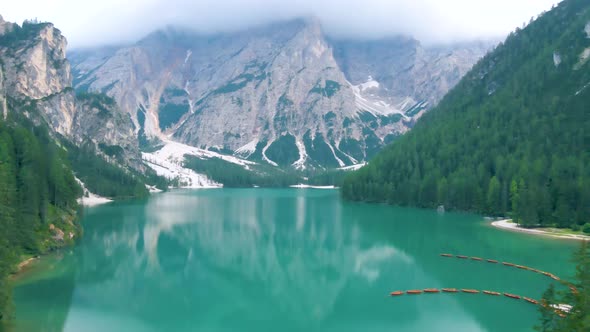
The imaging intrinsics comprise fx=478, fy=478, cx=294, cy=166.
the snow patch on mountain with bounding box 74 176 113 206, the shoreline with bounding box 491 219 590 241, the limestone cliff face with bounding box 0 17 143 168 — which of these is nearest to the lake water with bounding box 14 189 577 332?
the shoreline with bounding box 491 219 590 241

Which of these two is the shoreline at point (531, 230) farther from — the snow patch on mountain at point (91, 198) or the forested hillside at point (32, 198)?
the snow patch on mountain at point (91, 198)

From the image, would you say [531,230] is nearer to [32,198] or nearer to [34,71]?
[32,198]

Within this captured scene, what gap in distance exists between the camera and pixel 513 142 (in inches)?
4592

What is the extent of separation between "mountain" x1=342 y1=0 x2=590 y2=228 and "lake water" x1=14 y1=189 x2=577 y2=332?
23177mm

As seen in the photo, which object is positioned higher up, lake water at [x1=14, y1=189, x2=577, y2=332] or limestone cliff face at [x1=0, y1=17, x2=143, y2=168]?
limestone cliff face at [x1=0, y1=17, x2=143, y2=168]

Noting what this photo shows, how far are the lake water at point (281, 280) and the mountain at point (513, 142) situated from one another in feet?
76.0

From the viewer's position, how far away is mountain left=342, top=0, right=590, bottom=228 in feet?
277

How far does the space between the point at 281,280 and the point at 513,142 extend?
92566 mm

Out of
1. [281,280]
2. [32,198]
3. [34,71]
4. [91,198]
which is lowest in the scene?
[281,280]

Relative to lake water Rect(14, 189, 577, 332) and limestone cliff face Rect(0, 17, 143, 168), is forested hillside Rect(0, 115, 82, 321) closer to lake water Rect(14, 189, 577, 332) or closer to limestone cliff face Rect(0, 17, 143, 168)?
lake water Rect(14, 189, 577, 332)

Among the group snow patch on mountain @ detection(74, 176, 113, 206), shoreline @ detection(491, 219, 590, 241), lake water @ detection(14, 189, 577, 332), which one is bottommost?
lake water @ detection(14, 189, 577, 332)

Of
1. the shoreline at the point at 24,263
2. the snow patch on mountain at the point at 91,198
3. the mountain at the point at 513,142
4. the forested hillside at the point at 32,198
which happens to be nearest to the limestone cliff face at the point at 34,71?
the snow patch on mountain at the point at 91,198

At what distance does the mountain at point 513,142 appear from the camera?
84.6m

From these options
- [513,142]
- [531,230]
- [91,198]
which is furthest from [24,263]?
[513,142]
